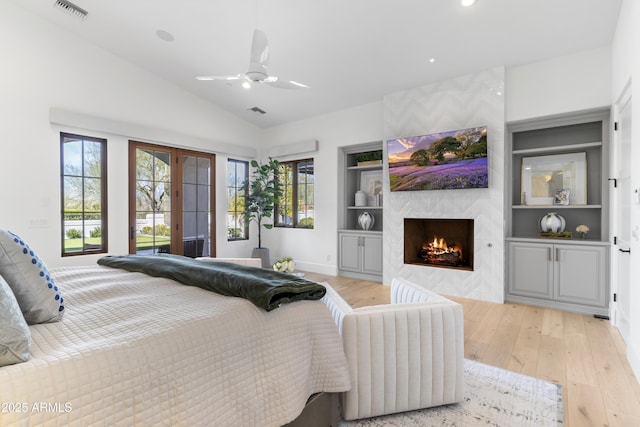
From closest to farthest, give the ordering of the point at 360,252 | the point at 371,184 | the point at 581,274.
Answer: the point at 581,274, the point at 360,252, the point at 371,184

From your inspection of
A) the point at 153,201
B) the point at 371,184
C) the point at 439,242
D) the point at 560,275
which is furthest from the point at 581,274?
the point at 153,201

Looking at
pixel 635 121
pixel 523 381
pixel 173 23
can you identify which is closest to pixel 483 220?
pixel 635 121

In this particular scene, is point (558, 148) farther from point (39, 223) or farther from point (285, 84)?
point (39, 223)

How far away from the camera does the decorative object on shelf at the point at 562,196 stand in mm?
3869

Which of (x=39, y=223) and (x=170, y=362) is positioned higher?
(x=39, y=223)

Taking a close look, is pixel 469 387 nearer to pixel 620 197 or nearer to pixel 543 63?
pixel 620 197

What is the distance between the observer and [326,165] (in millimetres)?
5645

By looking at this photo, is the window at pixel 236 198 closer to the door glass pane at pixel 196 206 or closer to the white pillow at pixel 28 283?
the door glass pane at pixel 196 206

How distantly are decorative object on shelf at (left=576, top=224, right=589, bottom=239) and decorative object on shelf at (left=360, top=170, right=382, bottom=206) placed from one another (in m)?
2.73

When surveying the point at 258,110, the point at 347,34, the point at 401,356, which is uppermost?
the point at 347,34

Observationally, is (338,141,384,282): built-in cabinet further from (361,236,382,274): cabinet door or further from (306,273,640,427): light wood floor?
(306,273,640,427): light wood floor

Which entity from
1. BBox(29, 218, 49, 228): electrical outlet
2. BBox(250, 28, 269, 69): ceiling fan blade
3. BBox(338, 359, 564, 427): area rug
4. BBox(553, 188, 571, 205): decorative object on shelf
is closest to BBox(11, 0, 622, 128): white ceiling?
BBox(250, 28, 269, 69): ceiling fan blade

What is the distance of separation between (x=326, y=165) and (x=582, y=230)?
145 inches

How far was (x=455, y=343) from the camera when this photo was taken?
5.99 feet
